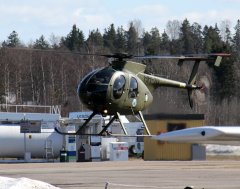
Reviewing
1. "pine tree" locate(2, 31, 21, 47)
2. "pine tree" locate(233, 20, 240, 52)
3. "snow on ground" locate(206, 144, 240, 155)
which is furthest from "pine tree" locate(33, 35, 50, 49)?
"snow on ground" locate(206, 144, 240, 155)

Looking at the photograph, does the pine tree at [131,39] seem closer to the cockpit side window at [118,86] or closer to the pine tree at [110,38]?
the pine tree at [110,38]

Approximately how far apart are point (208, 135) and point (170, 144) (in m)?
37.9

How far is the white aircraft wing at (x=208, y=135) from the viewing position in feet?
45.1

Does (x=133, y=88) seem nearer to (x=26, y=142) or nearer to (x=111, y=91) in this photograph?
(x=111, y=91)

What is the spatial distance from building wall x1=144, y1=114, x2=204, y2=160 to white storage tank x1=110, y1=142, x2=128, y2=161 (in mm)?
1710

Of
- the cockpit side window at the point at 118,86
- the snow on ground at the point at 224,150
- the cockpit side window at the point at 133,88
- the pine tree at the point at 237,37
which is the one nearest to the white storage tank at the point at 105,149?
the snow on ground at the point at 224,150

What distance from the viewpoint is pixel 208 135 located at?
13.8 metres

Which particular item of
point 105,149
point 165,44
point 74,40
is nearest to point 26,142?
point 105,149

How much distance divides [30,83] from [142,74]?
76317 millimetres

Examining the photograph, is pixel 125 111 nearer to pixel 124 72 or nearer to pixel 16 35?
pixel 124 72

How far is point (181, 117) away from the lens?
5141cm

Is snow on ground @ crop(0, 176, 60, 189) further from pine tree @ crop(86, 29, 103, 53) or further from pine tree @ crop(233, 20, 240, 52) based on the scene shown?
pine tree @ crop(233, 20, 240, 52)

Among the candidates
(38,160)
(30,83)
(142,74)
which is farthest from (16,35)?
(142,74)

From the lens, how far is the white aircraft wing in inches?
541
